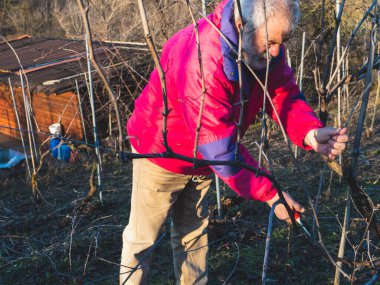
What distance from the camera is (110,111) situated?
23.2ft

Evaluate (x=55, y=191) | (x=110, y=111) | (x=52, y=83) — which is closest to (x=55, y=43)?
(x=52, y=83)

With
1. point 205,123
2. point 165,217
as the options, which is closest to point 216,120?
point 205,123

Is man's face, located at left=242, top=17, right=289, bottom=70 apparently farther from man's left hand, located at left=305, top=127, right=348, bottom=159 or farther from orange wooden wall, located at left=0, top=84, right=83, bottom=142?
orange wooden wall, located at left=0, top=84, right=83, bottom=142

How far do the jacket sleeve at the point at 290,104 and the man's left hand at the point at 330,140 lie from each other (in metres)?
0.13

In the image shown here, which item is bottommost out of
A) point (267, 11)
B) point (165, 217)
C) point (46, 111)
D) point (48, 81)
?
point (46, 111)

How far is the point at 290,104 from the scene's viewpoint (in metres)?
2.48

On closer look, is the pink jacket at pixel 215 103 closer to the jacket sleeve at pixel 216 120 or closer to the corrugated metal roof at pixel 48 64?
the jacket sleeve at pixel 216 120

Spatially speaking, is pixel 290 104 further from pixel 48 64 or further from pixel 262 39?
pixel 48 64

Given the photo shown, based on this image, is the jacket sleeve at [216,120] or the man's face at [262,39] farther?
the jacket sleeve at [216,120]

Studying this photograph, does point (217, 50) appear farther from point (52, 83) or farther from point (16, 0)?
point (16, 0)

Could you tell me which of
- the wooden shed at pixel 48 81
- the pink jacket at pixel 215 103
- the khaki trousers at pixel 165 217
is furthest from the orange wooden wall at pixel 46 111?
the pink jacket at pixel 215 103

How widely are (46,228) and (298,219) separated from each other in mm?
2966

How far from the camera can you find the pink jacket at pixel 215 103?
78.9 inches

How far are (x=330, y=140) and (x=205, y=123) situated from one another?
48 centimetres
